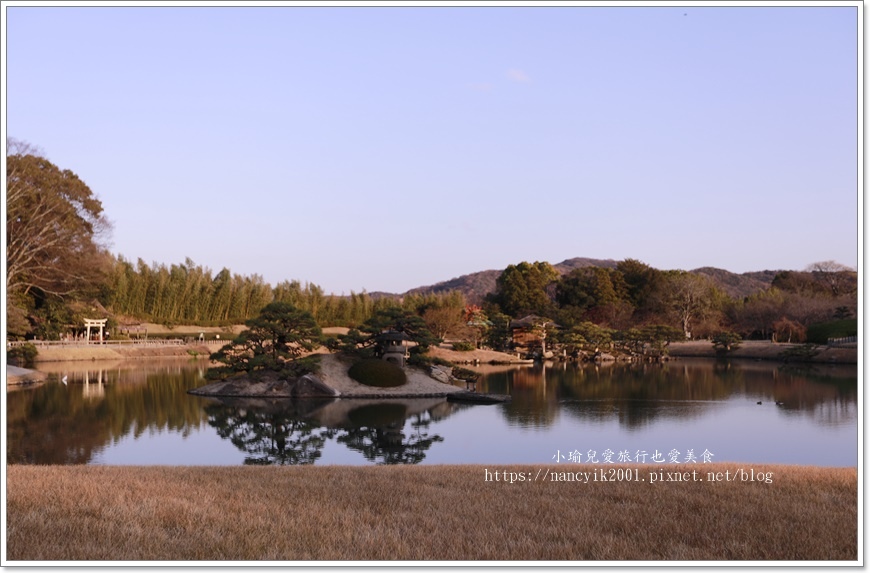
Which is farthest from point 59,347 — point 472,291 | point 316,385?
point 472,291

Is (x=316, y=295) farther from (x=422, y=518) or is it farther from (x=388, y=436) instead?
(x=422, y=518)

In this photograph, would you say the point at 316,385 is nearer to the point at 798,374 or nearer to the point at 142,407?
the point at 142,407

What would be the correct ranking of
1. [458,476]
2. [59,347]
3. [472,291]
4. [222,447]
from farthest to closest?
1. [472,291]
2. [59,347]
3. [222,447]
4. [458,476]

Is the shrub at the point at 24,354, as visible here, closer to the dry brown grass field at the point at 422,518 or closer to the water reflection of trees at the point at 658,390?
the water reflection of trees at the point at 658,390

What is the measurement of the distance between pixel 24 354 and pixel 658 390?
75.5 ft

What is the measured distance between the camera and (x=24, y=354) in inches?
1184

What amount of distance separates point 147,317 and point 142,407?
27.6 meters

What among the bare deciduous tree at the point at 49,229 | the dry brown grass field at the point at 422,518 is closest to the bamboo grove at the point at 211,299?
the bare deciduous tree at the point at 49,229

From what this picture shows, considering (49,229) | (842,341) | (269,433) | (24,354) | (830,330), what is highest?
(49,229)

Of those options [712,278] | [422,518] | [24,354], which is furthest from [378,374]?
[712,278]

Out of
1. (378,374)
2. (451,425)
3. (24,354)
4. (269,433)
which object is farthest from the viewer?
(24,354)

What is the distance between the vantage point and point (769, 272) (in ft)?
236

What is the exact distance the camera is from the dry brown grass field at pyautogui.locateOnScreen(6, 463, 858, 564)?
4449 mm
